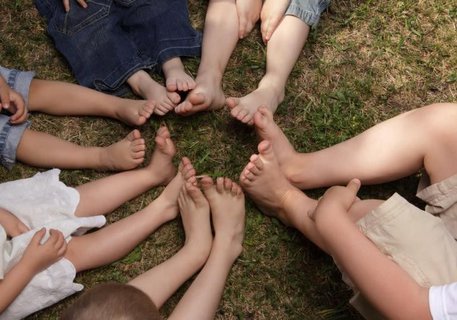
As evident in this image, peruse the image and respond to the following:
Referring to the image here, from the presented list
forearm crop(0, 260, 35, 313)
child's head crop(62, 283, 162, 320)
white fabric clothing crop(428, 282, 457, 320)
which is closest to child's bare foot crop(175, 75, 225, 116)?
forearm crop(0, 260, 35, 313)

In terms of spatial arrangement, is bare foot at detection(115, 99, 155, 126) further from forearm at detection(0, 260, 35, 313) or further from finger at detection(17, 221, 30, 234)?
forearm at detection(0, 260, 35, 313)

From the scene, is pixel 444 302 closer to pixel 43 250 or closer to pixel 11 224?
pixel 43 250

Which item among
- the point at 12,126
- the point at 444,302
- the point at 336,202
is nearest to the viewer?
the point at 444,302

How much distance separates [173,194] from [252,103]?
1.31 feet

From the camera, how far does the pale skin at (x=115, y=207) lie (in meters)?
1.86

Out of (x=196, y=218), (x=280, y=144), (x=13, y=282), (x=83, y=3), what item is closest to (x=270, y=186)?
(x=280, y=144)

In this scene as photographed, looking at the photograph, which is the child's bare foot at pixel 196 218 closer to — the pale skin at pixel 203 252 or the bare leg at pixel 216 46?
the pale skin at pixel 203 252

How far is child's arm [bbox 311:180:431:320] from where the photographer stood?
1.54 metres

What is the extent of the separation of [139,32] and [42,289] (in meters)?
0.95

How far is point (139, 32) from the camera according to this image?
221cm

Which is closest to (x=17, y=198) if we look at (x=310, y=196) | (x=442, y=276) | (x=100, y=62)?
(x=100, y=62)

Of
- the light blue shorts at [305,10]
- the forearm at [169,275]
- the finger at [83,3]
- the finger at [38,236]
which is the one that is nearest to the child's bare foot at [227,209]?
the forearm at [169,275]

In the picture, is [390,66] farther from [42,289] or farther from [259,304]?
[42,289]

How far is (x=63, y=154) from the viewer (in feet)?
6.87
